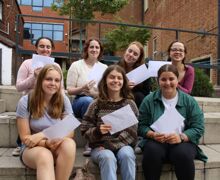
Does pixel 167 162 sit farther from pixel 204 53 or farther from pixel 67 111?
pixel 204 53

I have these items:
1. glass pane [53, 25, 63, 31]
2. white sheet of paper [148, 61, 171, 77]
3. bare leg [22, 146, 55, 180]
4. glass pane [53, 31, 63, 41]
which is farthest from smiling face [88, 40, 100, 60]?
glass pane [53, 31, 63, 41]

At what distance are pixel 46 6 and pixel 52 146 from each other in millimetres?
33999

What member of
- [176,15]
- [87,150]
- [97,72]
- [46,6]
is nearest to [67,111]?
[87,150]

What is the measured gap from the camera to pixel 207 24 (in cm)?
1095

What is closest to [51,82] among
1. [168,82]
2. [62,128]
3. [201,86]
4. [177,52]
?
[62,128]

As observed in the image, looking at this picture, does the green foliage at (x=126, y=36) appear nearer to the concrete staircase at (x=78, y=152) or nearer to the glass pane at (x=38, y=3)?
A: the concrete staircase at (x=78, y=152)

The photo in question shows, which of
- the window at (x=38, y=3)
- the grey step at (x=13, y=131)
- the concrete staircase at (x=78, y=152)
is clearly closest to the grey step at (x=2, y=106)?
the concrete staircase at (x=78, y=152)

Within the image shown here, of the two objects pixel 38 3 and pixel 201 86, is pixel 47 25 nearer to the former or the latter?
pixel 38 3

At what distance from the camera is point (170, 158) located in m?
3.15

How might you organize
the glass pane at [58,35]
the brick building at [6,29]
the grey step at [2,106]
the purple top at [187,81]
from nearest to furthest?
the purple top at [187,81] → the grey step at [2,106] → the brick building at [6,29] → the glass pane at [58,35]

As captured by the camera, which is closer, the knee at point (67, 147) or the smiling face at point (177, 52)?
the knee at point (67, 147)

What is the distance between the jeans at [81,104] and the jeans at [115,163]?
73 centimetres

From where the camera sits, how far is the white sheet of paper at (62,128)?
115 inches

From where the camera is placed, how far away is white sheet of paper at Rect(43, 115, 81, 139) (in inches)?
115
